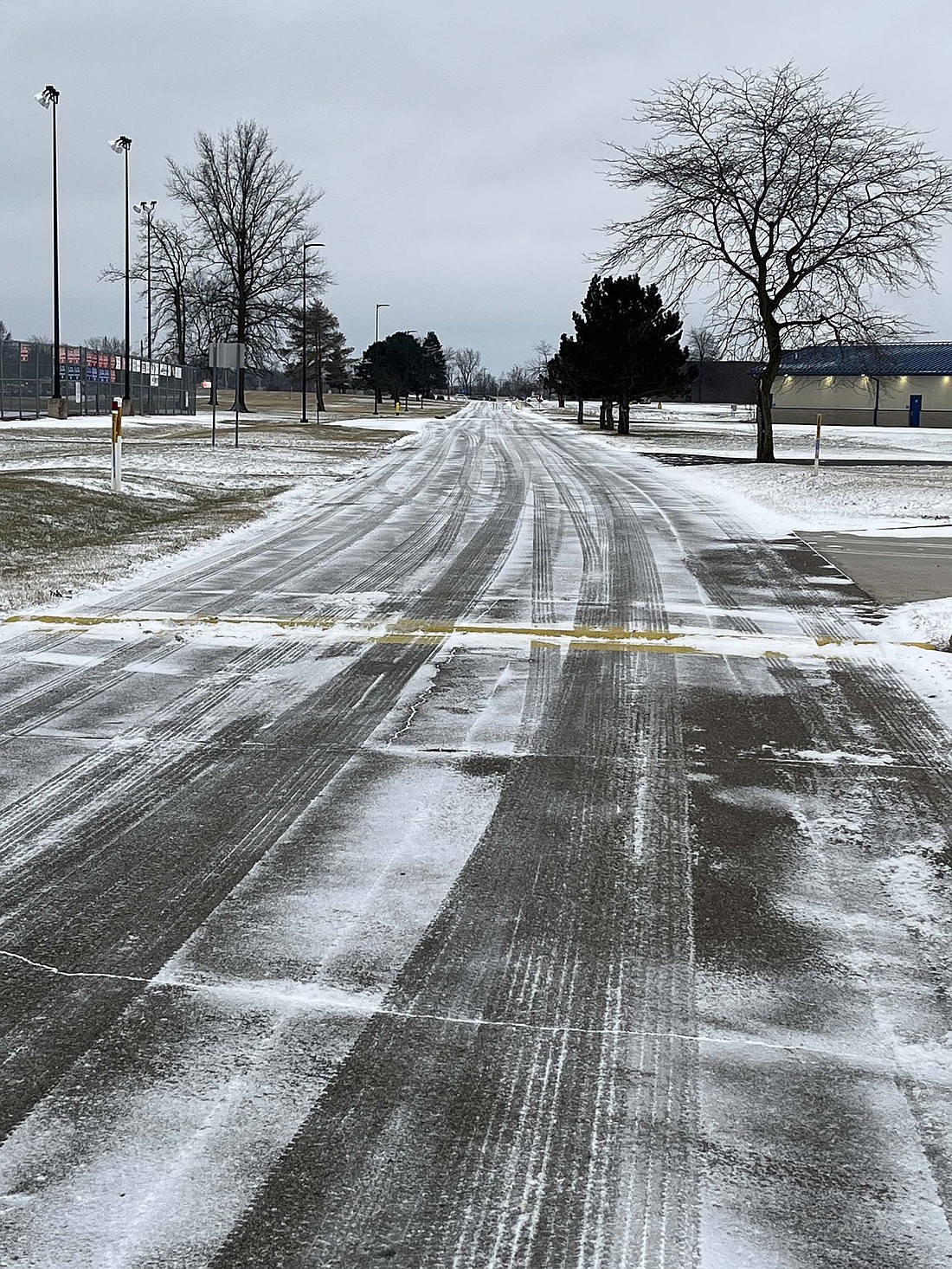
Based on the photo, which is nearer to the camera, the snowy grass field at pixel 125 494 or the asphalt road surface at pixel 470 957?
the asphalt road surface at pixel 470 957

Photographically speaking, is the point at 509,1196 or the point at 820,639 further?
the point at 820,639

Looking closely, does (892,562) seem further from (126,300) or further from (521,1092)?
(126,300)

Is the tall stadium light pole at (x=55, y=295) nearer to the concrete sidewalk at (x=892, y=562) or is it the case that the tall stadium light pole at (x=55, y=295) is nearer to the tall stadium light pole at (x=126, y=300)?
the tall stadium light pole at (x=126, y=300)

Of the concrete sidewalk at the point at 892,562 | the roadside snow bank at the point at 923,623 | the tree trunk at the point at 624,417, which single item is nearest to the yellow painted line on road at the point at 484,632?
the roadside snow bank at the point at 923,623

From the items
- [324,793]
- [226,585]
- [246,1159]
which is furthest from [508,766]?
[226,585]

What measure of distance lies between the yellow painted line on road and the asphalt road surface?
20 centimetres

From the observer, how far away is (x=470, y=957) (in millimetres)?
3639

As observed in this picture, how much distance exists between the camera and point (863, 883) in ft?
13.9

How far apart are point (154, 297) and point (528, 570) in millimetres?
71535

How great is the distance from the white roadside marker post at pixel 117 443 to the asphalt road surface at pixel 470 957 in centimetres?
860

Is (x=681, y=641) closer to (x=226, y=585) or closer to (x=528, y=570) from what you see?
(x=528, y=570)

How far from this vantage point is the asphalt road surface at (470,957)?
2.54 m

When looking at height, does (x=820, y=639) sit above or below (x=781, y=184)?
below

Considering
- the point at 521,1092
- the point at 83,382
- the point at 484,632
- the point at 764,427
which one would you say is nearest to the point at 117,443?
the point at 484,632
